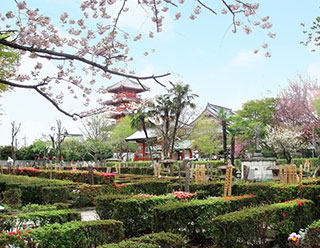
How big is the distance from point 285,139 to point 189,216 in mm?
27198

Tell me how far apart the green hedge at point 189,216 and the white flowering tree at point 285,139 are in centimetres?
2588

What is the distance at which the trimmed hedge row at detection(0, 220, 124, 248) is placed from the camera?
4711 mm

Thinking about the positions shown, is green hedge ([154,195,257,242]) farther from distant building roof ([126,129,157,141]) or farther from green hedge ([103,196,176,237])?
distant building roof ([126,129,157,141])

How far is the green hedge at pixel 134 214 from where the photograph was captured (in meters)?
7.43

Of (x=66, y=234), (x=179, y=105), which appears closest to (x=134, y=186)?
(x=66, y=234)

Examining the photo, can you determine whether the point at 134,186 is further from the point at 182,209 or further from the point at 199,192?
the point at 182,209

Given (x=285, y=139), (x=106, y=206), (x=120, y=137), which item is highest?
(x=120, y=137)

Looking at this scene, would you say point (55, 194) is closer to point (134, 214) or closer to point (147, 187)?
point (147, 187)

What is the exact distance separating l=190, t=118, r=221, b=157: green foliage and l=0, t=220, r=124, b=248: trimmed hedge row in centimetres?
3257

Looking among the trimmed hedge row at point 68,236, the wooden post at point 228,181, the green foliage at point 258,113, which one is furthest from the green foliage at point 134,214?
the green foliage at point 258,113

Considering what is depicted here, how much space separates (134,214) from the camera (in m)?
7.49

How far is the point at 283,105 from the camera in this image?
114 feet

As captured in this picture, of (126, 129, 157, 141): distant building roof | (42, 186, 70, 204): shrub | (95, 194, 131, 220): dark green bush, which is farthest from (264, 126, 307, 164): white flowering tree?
(95, 194, 131, 220): dark green bush

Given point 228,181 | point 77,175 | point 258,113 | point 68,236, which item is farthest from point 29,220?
point 258,113
